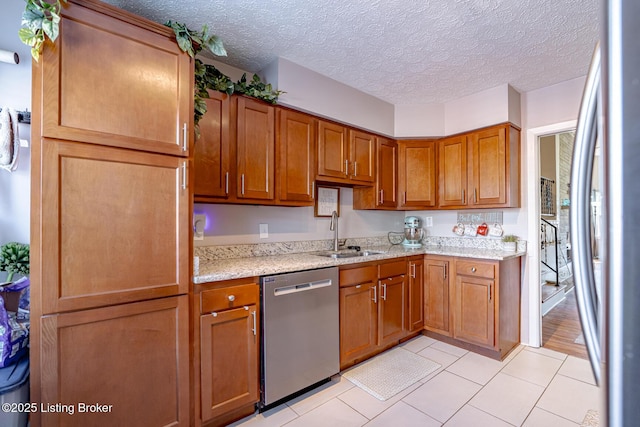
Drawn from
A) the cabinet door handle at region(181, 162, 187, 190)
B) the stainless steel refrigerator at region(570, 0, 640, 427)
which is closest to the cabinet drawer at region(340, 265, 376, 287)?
the cabinet door handle at region(181, 162, 187, 190)

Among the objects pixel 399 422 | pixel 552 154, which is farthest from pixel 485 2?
pixel 552 154

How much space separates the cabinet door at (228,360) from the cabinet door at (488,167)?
254cm

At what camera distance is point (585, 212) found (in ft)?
1.63

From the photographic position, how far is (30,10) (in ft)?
4.16

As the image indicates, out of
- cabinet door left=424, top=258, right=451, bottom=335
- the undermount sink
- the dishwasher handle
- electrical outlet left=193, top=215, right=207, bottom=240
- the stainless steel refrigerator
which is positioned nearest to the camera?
the stainless steel refrigerator

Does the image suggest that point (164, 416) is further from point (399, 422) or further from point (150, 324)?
point (399, 422)

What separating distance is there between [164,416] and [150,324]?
521mm

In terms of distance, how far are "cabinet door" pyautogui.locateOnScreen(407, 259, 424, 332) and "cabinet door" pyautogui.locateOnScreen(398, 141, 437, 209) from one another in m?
0.74

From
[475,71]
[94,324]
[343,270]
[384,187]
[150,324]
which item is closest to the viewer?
[94,324]

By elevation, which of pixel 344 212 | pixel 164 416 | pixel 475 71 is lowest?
pixel 164 416

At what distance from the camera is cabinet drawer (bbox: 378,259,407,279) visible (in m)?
2.73

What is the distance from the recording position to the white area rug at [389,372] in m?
2.24

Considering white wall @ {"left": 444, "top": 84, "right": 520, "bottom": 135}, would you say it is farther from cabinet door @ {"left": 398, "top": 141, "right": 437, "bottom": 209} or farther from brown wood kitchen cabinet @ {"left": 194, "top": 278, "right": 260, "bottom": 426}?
brown wood kitchen cabinet @ {"left": 194, "top": 278, "right": 260, "bottom": 426}

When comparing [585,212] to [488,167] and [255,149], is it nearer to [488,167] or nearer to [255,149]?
[255,149]
